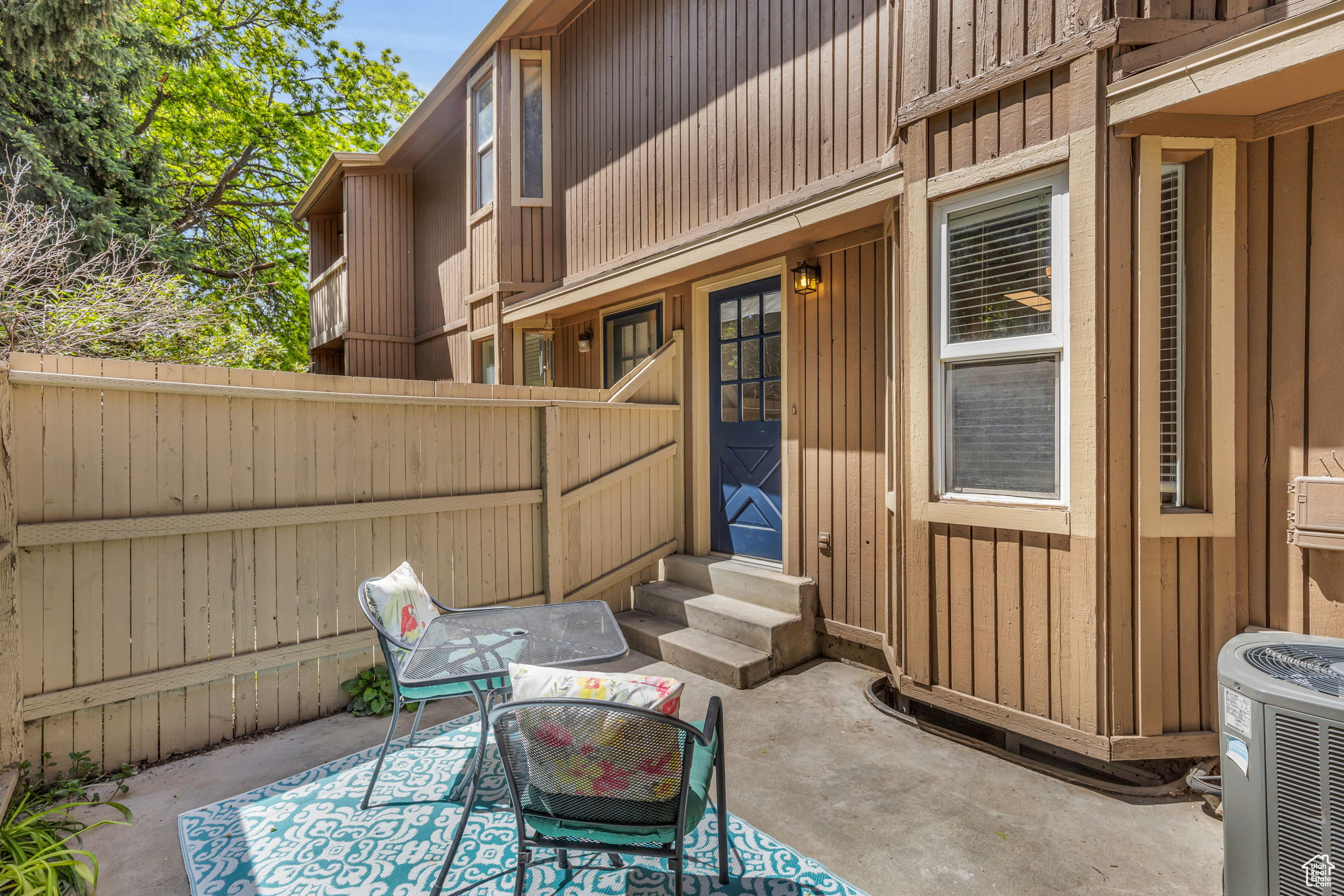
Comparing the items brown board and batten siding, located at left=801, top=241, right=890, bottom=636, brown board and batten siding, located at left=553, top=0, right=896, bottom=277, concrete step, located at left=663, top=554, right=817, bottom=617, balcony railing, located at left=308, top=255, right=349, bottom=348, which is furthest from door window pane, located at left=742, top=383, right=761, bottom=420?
balcony railing, located at left=308, top=255, right=349, bottom=348

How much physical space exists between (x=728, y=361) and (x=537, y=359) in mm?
2706

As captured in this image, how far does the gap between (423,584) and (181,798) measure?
59.6 inches

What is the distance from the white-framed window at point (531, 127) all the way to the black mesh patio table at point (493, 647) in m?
4.91

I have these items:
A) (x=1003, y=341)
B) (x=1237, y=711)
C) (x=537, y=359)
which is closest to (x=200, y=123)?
(x=537, y=359)

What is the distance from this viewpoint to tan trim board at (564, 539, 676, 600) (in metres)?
4.70

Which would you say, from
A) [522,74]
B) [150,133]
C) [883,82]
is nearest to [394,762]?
[883,82]

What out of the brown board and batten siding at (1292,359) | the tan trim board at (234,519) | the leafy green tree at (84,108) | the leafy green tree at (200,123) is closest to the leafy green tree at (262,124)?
the leafy green tree at (200,123)

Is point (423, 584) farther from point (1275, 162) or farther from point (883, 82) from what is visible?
point (1275, 162)

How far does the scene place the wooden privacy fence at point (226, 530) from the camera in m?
2.68

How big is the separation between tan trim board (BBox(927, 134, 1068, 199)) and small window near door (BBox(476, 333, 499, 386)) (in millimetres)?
5550

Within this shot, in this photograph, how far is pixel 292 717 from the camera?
3.36m

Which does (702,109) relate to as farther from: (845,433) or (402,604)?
(402,604)

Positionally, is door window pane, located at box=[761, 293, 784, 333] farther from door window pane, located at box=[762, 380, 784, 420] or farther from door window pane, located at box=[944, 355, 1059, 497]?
door window pane, located at box=[944, 355, 1059, 497]

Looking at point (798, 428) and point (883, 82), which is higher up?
point (883, 82)
